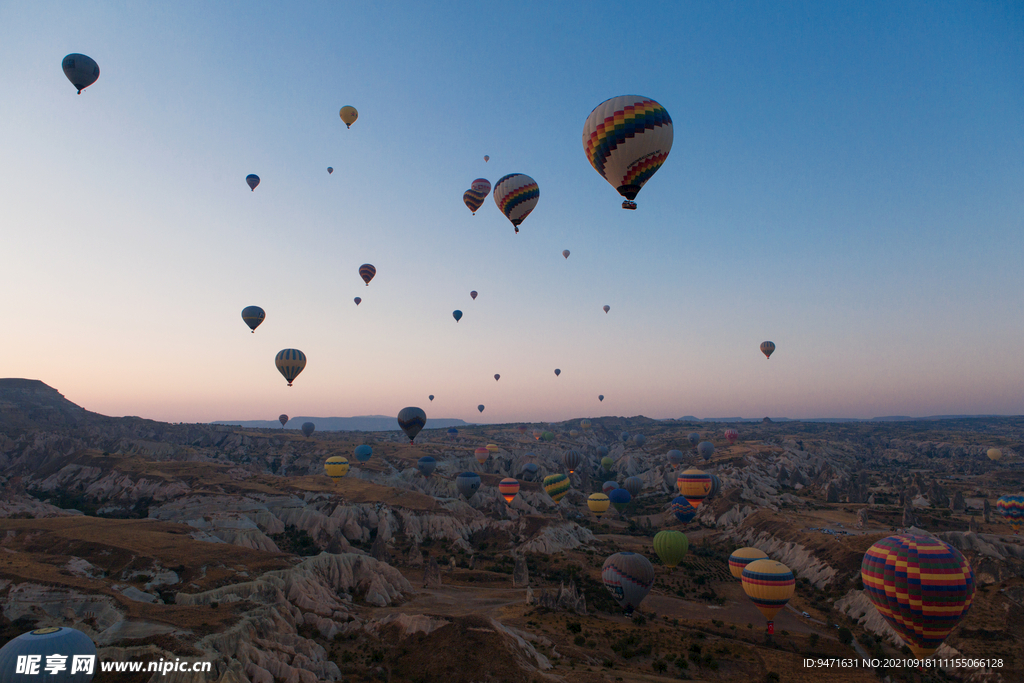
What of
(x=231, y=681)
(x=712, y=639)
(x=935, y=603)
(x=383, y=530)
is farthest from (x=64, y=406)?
(x=935, y=603)

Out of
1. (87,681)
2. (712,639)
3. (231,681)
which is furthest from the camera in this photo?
(712,639)

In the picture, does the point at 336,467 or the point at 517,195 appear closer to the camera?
the point at 517,195

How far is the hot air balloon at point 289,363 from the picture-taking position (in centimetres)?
6028

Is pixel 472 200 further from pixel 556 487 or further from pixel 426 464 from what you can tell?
pixel 426 464

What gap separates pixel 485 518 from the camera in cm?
8175

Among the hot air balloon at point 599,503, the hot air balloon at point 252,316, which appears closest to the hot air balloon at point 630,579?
the hot air balloon at point 599,503

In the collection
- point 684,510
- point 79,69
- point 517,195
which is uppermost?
point 79,69

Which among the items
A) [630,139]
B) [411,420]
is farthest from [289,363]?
[630,139]

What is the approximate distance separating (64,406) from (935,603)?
218803 millimetres

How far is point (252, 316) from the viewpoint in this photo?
198 feet

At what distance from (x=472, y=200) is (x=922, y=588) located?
48235 mm

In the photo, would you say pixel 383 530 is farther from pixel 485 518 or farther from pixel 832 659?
pixel 832 659

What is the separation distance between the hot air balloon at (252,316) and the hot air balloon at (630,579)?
4793 cm

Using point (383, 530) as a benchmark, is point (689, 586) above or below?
below
